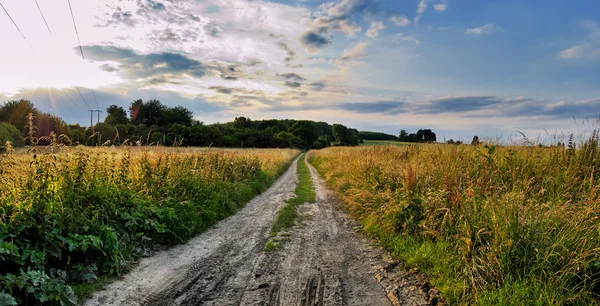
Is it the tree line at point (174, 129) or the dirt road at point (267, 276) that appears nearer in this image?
the dirt road at point (267, 276)

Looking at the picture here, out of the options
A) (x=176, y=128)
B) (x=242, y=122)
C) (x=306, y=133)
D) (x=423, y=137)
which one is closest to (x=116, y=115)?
(x=176, y=128)

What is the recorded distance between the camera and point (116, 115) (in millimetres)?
76312

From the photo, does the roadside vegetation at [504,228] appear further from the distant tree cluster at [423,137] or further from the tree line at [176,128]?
the tree line at [176,128]

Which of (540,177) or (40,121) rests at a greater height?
(40,121)

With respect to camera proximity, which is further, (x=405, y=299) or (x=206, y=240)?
(x=206, y=240)

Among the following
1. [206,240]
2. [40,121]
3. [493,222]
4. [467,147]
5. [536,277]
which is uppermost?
[40,121]

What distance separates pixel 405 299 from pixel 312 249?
7.57ft

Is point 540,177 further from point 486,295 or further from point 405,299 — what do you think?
point 405,299

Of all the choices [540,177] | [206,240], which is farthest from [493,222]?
[206,240]

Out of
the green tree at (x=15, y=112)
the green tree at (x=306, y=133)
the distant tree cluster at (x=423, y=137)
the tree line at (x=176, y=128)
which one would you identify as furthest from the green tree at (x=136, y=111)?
the distant tree cluster at (x=423, y=137)

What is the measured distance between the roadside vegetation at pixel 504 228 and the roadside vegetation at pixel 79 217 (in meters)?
4.90

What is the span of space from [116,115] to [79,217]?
85.1m

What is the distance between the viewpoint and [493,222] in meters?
4.29

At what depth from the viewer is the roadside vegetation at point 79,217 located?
3656 millimetres
